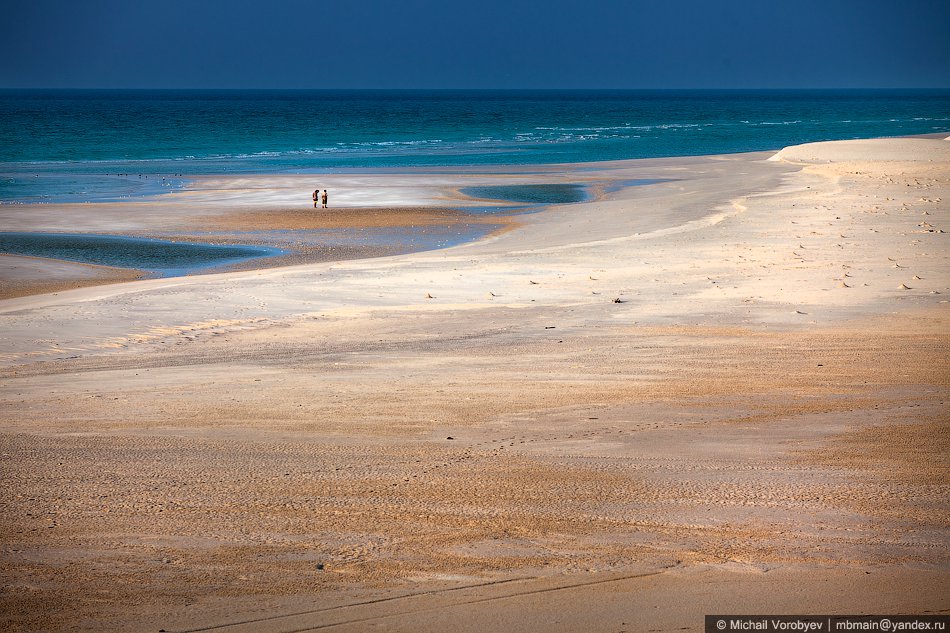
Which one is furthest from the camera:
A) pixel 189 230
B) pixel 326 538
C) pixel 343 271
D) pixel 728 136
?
pixel 728 136

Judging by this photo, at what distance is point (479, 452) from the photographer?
276 inches

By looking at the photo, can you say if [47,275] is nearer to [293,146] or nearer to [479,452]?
[479,452]

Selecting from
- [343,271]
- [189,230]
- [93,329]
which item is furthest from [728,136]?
[93,329]

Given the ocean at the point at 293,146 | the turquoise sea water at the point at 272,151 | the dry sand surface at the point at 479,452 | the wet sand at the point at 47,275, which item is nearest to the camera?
the dry sand surface at the point at 479,452

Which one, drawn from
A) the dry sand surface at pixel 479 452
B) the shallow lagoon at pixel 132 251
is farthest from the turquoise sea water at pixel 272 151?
the dry sand surface at pixel 479 452

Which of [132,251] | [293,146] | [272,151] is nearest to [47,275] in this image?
[132,251]

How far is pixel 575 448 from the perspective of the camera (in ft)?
23.2

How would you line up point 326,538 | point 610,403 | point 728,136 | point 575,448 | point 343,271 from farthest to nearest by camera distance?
point 728,136
point 343,271
point 610,403
point 575,448
point 326,538

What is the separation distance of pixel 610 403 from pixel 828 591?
3.70 meters

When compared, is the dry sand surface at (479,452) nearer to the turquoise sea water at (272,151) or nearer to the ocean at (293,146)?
the turquoise sea water at (272,151)

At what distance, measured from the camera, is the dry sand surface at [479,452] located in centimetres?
479

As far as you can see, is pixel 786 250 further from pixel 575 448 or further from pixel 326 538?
pixel 326 538

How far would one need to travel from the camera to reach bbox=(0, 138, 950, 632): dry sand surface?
479 cm

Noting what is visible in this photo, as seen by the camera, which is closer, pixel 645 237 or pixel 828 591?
pixel 828 591
